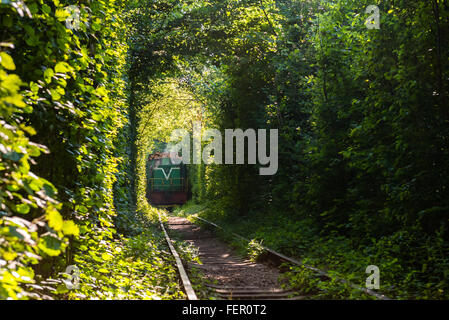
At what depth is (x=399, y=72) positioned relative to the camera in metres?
6.58

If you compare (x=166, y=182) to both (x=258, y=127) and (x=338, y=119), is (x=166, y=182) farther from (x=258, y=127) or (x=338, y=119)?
(x=338, y=119)

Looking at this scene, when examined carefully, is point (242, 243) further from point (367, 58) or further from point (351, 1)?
point (351, 1)

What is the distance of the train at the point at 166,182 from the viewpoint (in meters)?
31.8

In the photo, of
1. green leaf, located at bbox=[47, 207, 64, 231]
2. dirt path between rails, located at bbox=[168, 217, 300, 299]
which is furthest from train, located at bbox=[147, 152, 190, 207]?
green leaf, located at bbox=[47, 207, 64, 231]

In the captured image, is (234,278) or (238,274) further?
(238,274)

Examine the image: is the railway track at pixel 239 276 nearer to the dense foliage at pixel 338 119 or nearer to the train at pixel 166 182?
the dense foliage at pixel 338 119

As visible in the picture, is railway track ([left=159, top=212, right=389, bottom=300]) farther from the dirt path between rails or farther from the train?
the train

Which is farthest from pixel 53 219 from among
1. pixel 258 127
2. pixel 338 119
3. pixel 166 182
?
pixel 166 182

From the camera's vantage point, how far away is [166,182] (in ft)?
105

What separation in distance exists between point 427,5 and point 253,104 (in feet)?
32.9

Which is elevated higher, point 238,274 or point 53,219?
point 53,219

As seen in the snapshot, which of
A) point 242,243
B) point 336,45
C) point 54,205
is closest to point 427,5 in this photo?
point 336,45

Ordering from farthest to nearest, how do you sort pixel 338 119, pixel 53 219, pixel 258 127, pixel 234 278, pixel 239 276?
pixel 258 127 → pixel 338 119 → pixel 239 276 → pixel 234 278 → pixel 53 219

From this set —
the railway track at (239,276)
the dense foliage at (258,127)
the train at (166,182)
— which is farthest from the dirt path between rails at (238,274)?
the train at (166,182)
